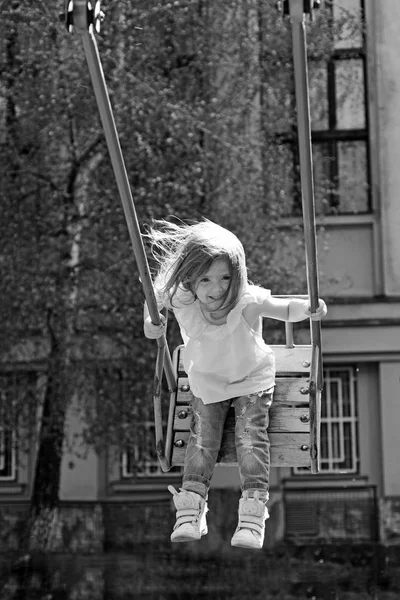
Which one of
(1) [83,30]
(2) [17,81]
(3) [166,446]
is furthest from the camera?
(2) [17,81]

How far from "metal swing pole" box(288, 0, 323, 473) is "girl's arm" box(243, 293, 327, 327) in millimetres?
114

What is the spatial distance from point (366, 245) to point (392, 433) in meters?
3.17

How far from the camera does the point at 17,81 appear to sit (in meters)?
18.3

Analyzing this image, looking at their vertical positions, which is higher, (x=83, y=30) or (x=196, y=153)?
(x=196, y=153)

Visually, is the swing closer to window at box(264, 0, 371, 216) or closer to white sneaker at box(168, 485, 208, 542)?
white sneaker at box(168, 485, 208, 542)

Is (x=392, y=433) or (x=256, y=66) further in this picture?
(x=392, y=433)

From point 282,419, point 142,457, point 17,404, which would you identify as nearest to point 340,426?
point 142,457

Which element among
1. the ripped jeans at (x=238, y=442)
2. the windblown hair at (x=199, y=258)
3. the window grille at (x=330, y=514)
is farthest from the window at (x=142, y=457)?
the windblown hair at (x=199, y=258)

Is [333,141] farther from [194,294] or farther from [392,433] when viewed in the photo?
[194,294]

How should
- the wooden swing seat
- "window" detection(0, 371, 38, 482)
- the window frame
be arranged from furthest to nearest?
the window frame < "window" detection(0, 371, 38, 482) < the wooden swing seat

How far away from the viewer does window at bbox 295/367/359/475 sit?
23.2 meters

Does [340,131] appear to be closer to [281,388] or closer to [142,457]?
[142,457]

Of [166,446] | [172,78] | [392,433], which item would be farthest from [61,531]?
[166,446]

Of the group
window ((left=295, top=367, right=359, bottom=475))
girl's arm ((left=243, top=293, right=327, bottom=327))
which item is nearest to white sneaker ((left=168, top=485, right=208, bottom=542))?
girl's arm ((left=243, top=293, right=327, bottom=327))
